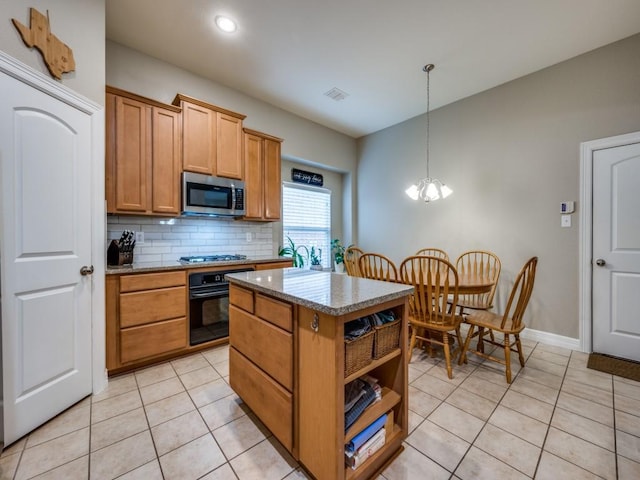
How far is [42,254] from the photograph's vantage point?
166cm

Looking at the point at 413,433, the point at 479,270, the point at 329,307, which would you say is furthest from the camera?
the point at 479,270

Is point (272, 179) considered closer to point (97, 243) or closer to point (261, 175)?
point (261, 175)

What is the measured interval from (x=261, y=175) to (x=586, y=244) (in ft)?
11.9

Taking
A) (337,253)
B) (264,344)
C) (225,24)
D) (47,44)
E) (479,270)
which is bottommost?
(264,344)

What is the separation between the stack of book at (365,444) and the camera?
45.7 inches

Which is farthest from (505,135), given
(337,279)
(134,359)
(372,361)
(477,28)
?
(134,359)

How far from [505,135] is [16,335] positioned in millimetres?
4675

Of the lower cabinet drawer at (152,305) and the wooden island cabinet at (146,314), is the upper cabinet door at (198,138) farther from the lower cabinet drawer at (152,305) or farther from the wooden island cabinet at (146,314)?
the lower cabinet drawer at (152,305)

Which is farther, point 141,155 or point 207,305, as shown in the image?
point 207,305

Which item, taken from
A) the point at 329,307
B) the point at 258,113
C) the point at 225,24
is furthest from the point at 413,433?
the point at 258,113

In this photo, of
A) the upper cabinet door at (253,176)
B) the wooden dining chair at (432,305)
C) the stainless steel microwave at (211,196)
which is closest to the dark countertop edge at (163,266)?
the stainless steel microwave at (211,196)

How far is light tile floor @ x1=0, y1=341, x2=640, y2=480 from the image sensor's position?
1.31 metres

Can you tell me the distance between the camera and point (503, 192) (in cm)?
315

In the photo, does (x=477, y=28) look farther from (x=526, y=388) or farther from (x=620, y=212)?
(x=526, y=388)
